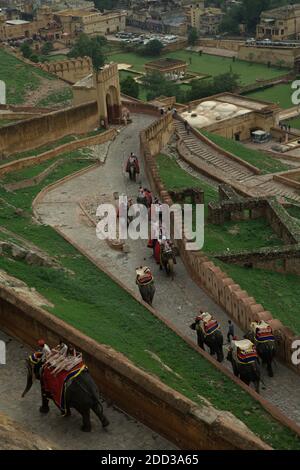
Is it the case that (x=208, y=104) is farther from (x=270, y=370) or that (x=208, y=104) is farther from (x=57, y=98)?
(x=270, y=370)

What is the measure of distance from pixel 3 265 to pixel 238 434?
678cm

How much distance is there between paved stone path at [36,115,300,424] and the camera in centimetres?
1311

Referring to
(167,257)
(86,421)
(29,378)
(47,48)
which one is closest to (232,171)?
(167,257)

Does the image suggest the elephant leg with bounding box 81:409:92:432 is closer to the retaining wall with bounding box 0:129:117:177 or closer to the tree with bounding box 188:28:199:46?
the retaining wall with bounding box 0:129:117:177

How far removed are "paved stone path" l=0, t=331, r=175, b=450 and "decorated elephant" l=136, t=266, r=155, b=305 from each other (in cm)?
427

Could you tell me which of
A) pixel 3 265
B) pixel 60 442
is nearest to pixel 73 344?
pixel 60 442

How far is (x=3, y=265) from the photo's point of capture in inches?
579

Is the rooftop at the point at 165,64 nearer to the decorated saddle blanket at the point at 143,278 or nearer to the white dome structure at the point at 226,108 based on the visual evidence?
the white dome structure at the point at 226,108

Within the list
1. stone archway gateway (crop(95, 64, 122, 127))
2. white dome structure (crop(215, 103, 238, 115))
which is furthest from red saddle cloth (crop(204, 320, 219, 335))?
white dome structure (crop(215, 103, 238, 115))

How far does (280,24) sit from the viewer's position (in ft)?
275

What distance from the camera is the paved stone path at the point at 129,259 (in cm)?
1311

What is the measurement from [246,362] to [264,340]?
885 mm

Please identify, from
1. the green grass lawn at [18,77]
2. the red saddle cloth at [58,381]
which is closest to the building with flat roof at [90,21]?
the green grass lawn at [18,77]

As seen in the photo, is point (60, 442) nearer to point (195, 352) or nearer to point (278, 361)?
point (195, 352)
